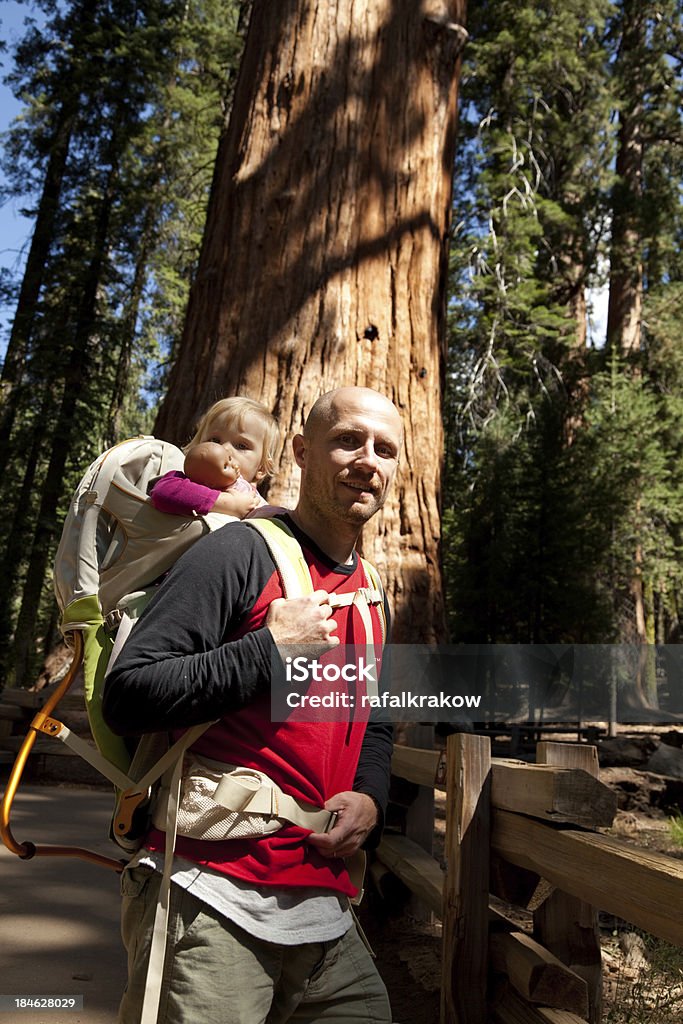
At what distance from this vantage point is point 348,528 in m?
2.16

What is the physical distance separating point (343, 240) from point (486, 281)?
1385 centimetres

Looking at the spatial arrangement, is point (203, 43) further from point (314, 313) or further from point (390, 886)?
point (390, 886)

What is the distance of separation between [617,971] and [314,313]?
3840 millimetres

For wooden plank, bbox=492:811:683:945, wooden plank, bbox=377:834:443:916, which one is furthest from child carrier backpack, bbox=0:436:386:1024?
wooden plank, bbox=377:834:443:916

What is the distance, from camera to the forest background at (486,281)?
698 inches

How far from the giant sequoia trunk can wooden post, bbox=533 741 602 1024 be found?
6.17ft

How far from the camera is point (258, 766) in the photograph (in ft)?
6.32

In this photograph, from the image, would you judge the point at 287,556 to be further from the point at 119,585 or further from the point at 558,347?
the point at 558,347

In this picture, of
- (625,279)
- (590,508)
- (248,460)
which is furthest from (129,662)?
(625,279)

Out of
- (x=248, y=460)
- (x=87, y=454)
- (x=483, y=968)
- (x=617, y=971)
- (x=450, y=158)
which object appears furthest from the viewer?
(x=87, y=454)

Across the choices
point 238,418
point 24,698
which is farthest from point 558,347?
point 238,418

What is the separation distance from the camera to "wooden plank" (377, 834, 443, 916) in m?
4.31

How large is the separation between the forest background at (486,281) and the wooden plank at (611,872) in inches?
560

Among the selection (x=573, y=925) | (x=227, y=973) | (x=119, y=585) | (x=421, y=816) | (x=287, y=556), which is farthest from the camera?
(x=421, y=816)
